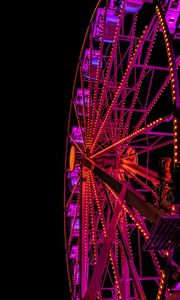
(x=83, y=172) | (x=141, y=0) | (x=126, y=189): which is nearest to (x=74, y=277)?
(x=83, y=172)

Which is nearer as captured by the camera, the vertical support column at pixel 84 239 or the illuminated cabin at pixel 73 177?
the vertical support column at pixel 84 239

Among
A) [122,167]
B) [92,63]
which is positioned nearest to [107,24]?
[92,63]

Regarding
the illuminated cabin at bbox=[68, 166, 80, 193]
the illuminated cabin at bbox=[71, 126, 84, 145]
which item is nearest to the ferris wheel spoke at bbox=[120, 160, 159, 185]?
the illuminated cabin at bbox=[68, 166, 80, 193]

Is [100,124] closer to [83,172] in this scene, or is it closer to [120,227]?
[83,172]

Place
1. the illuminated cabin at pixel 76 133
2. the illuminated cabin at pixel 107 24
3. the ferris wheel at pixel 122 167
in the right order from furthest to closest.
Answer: the illuminated cabin at pixel 76 133 < the illuminated cabin at pixel 107 24 < the ferris wheel at pixel 122 167

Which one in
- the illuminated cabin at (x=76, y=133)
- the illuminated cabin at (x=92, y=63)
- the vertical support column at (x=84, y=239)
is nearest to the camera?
the vertical support column at (x=84, y=239)

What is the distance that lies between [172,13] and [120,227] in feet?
13.7

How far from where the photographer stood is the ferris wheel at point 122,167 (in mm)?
6305

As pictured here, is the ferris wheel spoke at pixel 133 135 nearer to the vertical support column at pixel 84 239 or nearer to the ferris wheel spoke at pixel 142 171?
the ferris wheel spoke at pixel 142 171

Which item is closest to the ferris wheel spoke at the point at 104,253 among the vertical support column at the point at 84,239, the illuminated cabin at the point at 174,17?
the vertical support column at the point at 84,239

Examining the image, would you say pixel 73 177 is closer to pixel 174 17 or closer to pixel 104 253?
pixel 104 253

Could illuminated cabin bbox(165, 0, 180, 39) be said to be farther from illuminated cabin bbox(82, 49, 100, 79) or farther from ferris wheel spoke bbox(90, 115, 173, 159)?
illuminated cabin bbox(82, 49, 100, 79)

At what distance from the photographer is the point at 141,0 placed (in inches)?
384

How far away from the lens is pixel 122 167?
10656mm
